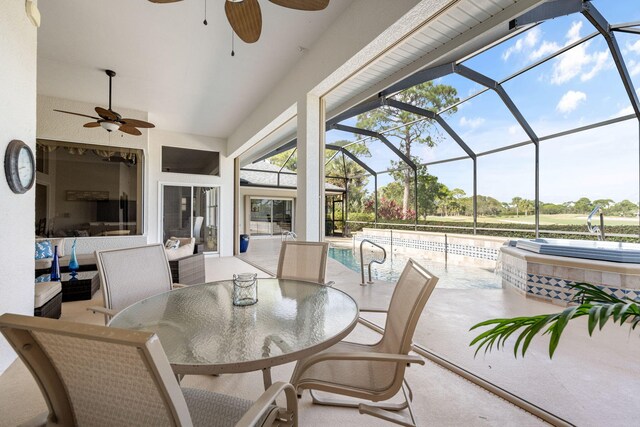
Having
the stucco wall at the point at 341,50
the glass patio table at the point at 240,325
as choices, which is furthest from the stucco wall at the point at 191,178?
the glass patio table at the point at 240,325

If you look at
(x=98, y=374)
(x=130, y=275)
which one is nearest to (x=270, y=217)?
(x=130, y=275)

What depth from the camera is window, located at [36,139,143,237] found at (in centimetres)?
553

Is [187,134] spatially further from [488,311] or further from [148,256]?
[488,311]

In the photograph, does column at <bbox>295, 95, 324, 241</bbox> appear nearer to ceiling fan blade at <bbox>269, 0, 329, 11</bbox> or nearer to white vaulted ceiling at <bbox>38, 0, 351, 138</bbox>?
white vaulted ceiling at <bbox>38, 0, 351, 138</bbox>

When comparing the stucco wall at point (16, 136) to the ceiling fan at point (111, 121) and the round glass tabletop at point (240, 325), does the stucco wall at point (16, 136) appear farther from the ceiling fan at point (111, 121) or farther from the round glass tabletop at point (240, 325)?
the ceiling fan at point (111, 121)

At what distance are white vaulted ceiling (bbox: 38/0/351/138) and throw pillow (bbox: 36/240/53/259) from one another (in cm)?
259

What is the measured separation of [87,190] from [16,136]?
15.0ft

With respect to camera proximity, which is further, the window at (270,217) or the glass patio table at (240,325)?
the window at (270,217)

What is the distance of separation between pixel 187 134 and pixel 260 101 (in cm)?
338

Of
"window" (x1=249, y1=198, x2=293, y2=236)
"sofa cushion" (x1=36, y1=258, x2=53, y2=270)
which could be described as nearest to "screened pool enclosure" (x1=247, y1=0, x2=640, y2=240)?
"sofa cushion" (x1=36, y1=258, x2=53, y2=270)

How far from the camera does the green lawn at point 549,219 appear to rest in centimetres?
475

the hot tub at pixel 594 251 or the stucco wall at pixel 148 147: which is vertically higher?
the stucco wall at pixel 148 147

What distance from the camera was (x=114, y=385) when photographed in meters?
0.68

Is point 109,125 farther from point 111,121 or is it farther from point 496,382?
point 496,382
